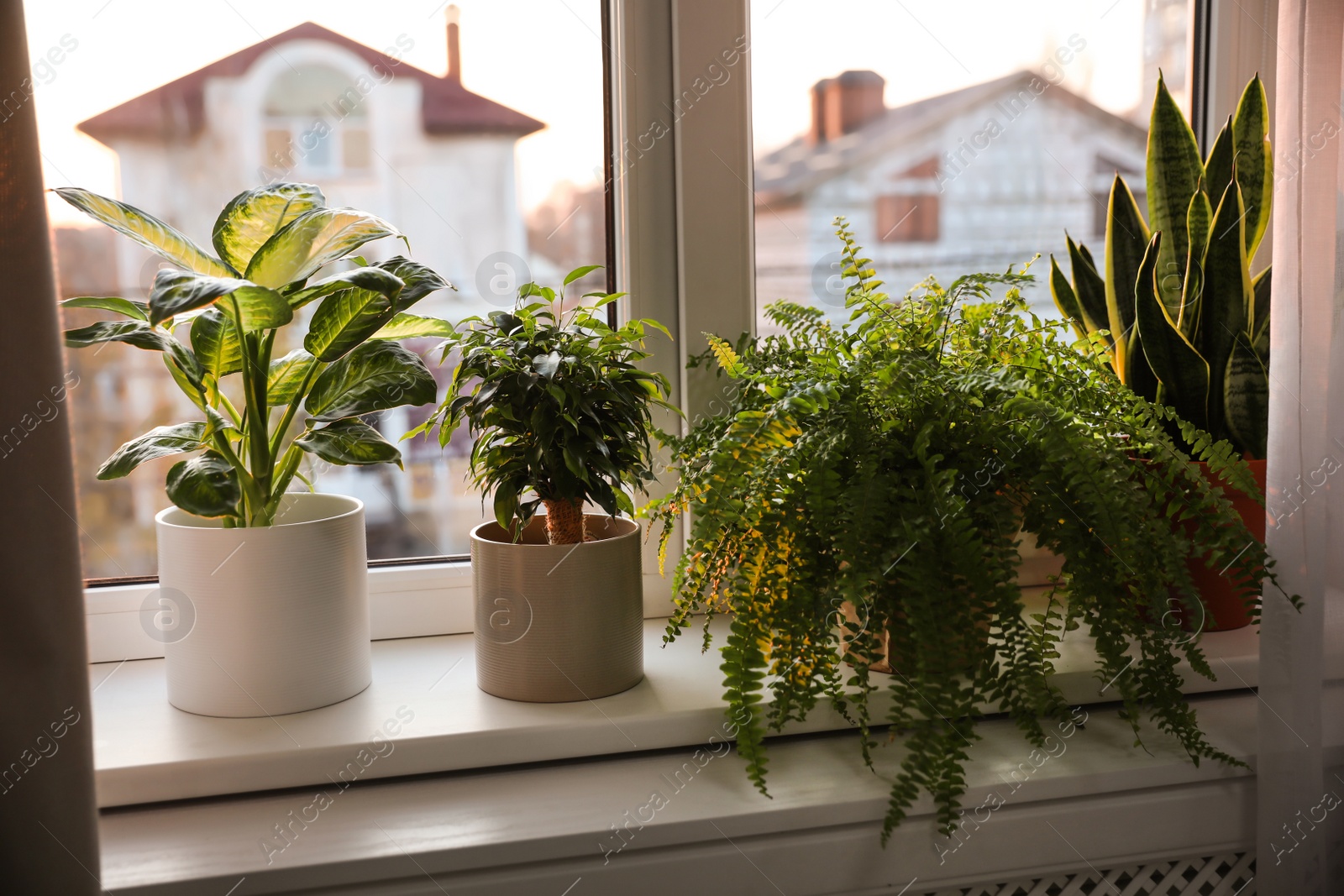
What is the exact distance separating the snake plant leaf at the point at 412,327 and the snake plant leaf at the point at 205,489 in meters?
0.26

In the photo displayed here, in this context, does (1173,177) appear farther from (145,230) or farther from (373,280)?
(145,230)

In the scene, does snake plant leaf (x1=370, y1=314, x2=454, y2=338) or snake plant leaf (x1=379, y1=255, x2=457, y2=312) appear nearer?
snake plant leaf (x1=379, y1=255, x2=457, y2=312)

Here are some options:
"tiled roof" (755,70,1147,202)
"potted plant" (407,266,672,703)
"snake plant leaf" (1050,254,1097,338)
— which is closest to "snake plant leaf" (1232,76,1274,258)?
"snake plant leaf" (1050,254,1097,338)

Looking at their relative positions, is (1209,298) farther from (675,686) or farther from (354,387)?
(354,387)

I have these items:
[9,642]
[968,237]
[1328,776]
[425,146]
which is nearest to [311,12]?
[425,146]

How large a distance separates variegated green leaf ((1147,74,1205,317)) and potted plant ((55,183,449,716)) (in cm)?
98

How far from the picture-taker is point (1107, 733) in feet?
3.73

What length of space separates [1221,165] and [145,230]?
1.32 meters

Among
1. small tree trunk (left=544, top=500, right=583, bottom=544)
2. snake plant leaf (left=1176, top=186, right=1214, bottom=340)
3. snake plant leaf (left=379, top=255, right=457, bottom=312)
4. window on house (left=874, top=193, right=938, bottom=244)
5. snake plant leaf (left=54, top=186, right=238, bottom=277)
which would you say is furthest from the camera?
window on house (left=874, top=193, right=938, bottom=244)

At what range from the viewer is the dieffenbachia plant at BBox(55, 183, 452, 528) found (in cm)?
96

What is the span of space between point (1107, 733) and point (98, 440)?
52.9 inches

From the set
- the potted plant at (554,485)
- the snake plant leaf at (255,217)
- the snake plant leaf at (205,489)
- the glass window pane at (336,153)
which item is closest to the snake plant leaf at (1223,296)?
the potted plant at (554,485)

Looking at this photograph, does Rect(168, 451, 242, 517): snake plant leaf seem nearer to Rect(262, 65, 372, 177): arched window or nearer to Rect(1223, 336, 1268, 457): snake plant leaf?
Rect(262, 65, 372, 177): arched window

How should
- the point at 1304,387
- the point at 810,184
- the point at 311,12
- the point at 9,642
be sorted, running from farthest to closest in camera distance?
the point at 810,184 < the point at 311,12 < the point at 1304,387 < the point at 9,642
